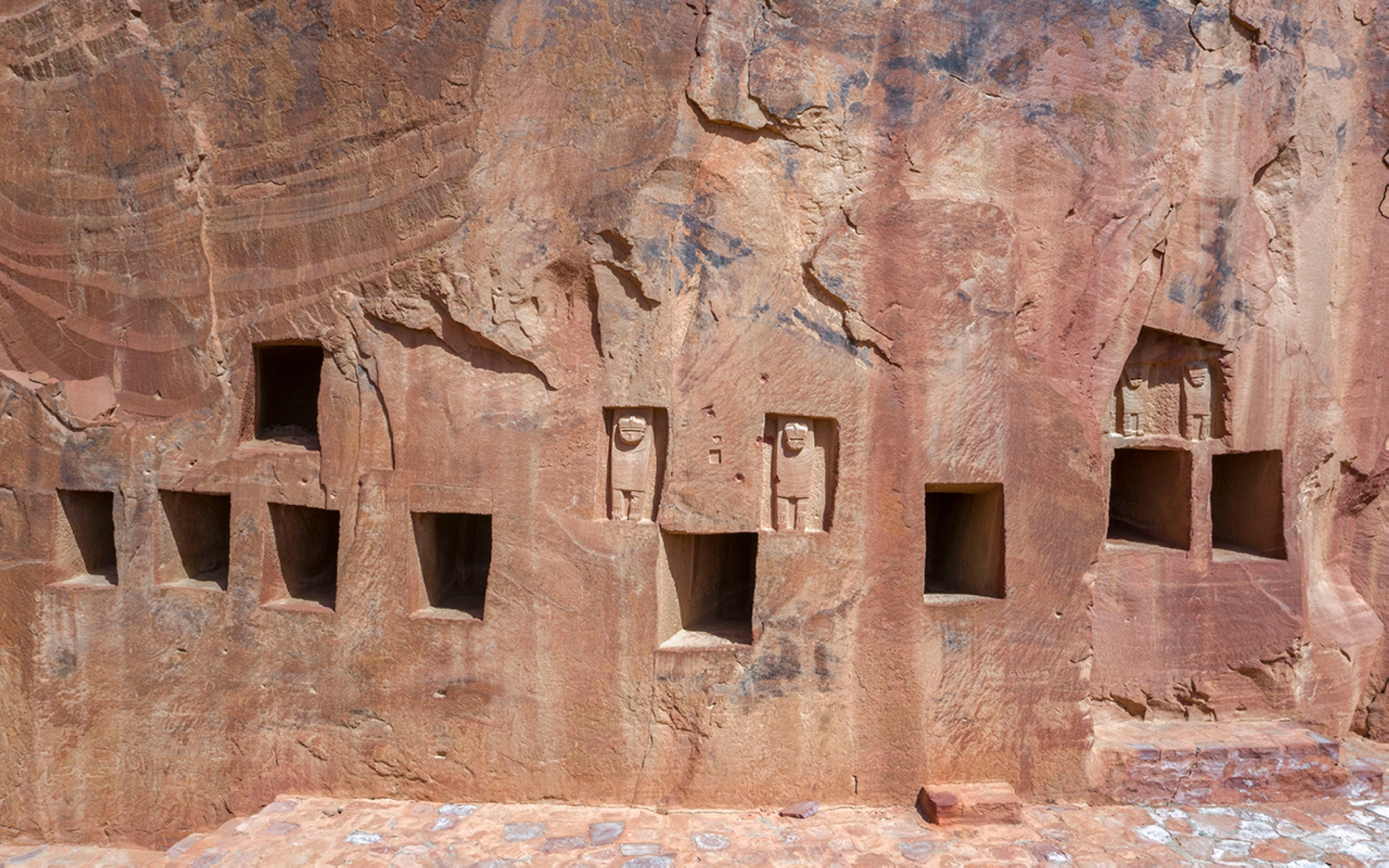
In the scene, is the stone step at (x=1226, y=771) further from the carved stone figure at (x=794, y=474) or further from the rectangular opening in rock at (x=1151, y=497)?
the carved stone figure at (x=794, y=474)

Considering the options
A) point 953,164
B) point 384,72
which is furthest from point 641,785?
point 384,72

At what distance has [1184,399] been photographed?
5.09 meters

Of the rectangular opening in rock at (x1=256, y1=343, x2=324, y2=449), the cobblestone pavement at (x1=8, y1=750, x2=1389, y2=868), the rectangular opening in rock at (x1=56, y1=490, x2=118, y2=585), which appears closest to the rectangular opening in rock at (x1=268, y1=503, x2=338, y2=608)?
the rectangular opening in rock at (x1=256, y1=343, x2=324, y2=449)

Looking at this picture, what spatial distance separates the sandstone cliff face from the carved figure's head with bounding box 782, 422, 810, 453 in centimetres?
9

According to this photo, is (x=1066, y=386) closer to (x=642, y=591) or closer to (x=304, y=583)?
(x=642, y=591)

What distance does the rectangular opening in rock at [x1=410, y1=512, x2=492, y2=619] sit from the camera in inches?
189

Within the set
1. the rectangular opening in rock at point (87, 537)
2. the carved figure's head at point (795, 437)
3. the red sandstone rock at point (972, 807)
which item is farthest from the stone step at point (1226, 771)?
the rectangular opening in rock at point (87, 537)

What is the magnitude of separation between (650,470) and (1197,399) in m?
3.49

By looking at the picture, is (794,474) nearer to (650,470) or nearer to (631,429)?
(650,470)

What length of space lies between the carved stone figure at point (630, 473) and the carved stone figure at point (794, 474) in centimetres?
74

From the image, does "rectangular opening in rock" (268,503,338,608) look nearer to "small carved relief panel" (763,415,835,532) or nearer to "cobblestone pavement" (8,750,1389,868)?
"cobblestone pavement" (8,750,1389,868)

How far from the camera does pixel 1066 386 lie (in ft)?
15.0

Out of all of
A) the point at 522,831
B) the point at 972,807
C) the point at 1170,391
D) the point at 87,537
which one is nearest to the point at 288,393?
the point at 87,537

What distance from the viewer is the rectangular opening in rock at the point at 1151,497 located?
516 cm
